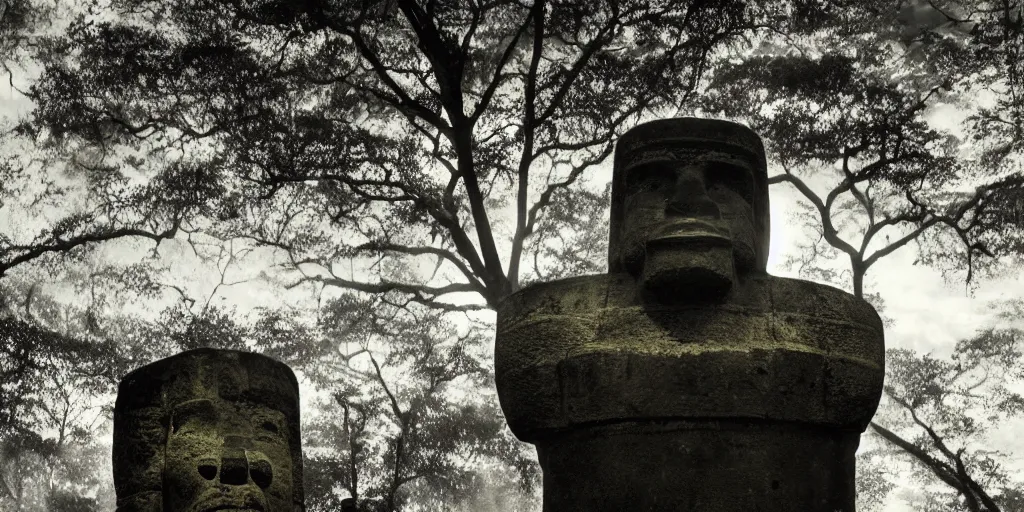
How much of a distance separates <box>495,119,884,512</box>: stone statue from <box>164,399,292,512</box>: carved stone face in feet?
5.48

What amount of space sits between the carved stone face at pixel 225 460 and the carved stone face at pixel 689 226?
243cm

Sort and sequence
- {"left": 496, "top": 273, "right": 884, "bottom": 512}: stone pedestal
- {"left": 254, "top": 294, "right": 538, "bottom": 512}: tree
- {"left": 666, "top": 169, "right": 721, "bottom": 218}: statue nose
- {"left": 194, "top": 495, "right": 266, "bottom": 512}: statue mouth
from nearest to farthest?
1. {"left": 496, "top": 273, "right": 884, "bottom": 512}: stone pedestal
2. {"left": 666, "top": 169, "right": 721, "bottom": 218}: statue nose
3. {"left": 194, "top": 495, "right": 266, "bottom": 512}: statue mouth
4. {"left": 254, "top": 294, "right": 538, "bottom": 512}: tree

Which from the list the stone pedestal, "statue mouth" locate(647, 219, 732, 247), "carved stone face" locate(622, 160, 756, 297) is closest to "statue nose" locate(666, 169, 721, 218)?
"carved stone face" locate(622, 160, 756, 297)

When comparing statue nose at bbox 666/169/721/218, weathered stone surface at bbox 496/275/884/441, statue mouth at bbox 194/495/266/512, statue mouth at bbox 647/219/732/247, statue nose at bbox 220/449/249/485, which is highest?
statue nose at bbox 666/169/721/218

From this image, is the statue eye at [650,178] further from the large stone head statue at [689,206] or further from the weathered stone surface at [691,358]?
the weathered stone surface at [691,358]

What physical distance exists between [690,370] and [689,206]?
0.84 m

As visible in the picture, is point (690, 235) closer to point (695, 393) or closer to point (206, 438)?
point (695, 393)

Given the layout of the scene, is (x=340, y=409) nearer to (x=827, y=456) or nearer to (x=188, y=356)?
(x=188, y=356)

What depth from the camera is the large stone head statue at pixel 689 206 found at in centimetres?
490

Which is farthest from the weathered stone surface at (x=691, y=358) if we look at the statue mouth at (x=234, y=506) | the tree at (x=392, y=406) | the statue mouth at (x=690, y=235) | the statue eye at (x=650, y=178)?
the tree at (x=392, y=406)

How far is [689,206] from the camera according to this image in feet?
16.9

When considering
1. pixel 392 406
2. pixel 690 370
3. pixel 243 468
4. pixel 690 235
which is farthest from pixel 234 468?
pixel 392 406

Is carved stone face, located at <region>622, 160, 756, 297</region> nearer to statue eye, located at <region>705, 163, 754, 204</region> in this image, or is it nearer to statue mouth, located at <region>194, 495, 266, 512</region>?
statue eye, located at <region>705, 163, 754, 204</region>

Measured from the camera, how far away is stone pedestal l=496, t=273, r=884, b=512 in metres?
4.65
